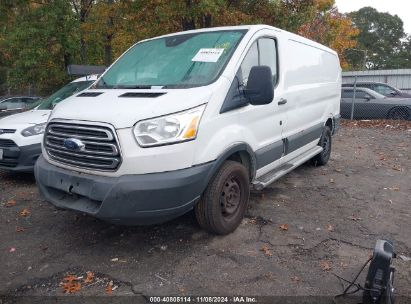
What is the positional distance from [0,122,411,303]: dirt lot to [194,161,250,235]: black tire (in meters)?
0.18

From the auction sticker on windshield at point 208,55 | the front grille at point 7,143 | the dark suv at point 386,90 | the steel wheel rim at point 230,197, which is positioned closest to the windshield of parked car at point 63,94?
the front grille at point 7,143

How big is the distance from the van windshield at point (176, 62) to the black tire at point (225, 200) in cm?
95

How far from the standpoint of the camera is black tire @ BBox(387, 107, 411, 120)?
43.5ft

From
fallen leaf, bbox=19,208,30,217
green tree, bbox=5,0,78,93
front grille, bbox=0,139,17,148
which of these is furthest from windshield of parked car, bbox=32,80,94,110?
green tree, bbox=5,0,78,93

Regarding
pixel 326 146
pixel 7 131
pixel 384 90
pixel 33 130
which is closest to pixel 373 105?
pixel 384 90

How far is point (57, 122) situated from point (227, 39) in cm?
203

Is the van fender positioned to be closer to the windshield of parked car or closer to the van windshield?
the van windshield

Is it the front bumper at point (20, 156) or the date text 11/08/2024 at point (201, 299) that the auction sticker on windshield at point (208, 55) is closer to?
the date text 11/08/2024 at point (201, 299)

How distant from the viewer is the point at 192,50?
429 centimetres

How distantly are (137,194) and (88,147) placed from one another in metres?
0.65

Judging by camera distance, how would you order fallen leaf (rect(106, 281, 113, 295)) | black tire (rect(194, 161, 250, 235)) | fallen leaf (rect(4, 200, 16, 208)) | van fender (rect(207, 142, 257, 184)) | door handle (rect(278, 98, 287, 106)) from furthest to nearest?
fallen leaf (rect(4, 200, 16, 208)), door handle (rect(278, 98, 287, 106)), black tire (rect(194, 161, 250, 235)), van fender (rect(207, 142, 257, 184)), fallen leaf (rect(106, 281, 113, 295))

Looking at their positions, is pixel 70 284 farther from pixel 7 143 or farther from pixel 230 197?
pixel 7 143

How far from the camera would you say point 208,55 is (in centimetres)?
409

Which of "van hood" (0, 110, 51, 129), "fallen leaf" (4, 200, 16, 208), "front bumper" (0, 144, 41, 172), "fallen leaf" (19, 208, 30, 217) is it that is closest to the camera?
"fallen leaf" (19, 208, 30, 217)
